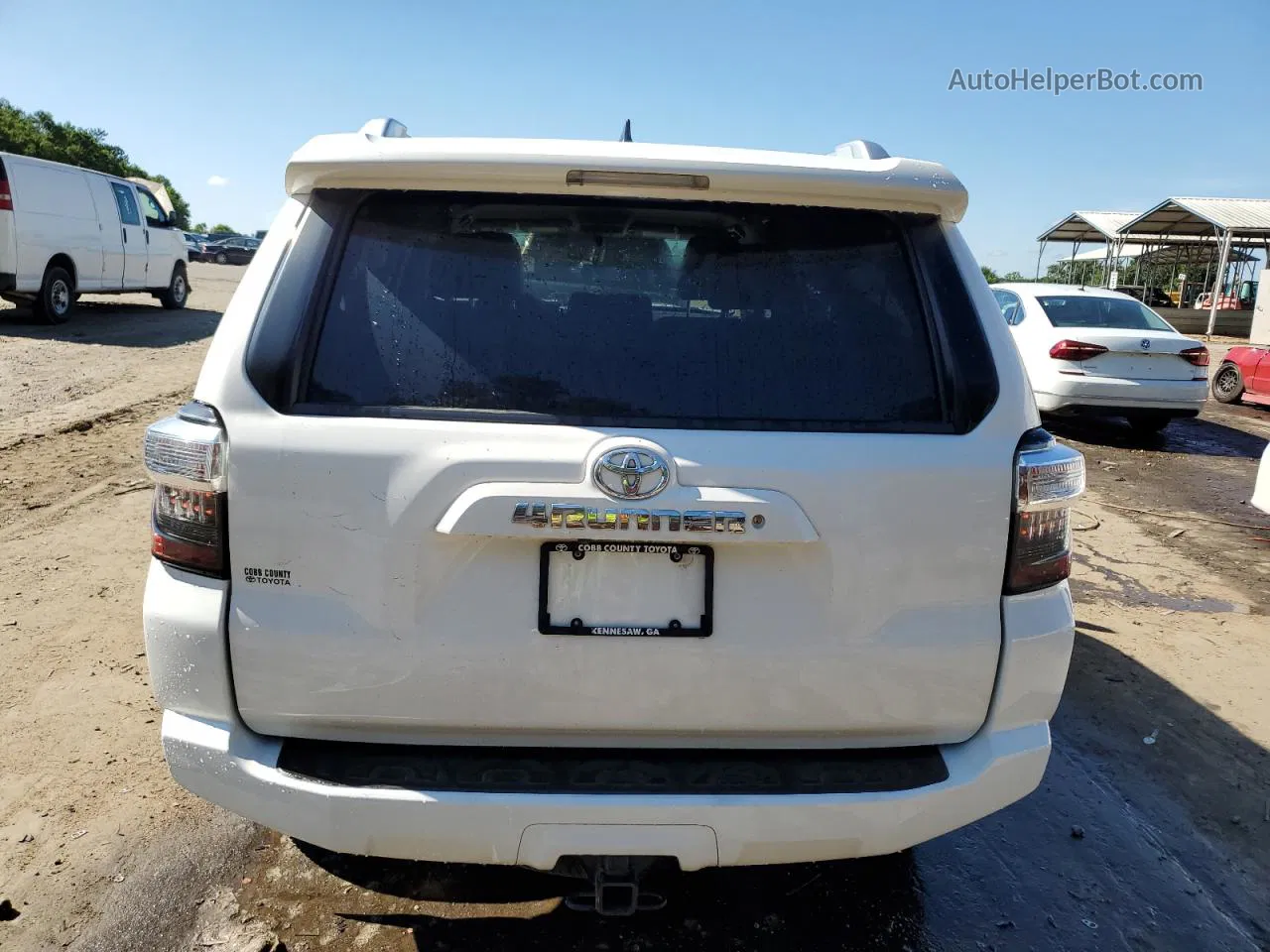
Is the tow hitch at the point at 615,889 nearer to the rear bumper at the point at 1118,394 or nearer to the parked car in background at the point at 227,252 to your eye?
the rear bumper at the point at 1118,394

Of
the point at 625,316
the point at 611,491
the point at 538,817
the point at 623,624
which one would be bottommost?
the point at 538,817

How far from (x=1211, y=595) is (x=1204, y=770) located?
8.22 feet

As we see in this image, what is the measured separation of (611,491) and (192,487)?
3.01 feet

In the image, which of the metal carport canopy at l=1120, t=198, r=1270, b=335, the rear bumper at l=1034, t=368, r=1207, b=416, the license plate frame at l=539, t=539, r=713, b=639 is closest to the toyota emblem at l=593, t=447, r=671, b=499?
the license plate frame at l=539, t=539, r=713, b=639

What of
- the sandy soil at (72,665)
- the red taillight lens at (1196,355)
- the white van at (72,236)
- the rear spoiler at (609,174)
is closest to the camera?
the rear spoiler at (609,174)

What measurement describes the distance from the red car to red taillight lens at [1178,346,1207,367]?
14.5 feet

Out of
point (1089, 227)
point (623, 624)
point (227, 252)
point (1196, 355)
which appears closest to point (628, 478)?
point (623, 624)

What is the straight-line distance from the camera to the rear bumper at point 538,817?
195 centimetres

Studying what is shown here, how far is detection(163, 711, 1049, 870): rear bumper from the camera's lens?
1.95 metres

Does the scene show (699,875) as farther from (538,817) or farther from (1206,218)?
(1206,218)

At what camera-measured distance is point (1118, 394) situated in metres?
10.4

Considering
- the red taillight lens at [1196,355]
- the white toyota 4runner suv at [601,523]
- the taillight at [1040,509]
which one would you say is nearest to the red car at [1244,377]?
the red taillight lens at [1196,355]

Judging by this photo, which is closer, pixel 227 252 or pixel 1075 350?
pixel 1075 350

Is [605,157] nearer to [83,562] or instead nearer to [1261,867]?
[1261,867]
